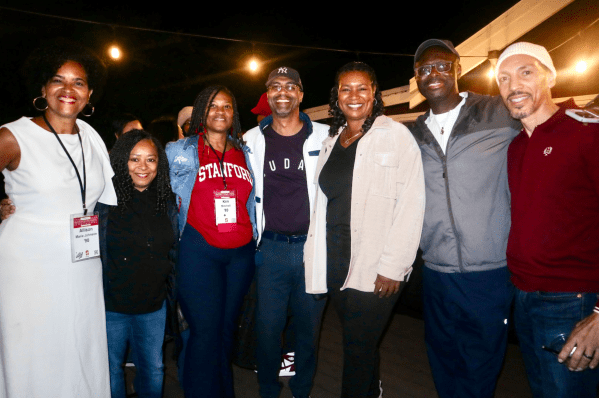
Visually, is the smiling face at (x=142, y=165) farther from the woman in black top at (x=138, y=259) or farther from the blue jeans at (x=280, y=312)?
the blue jeans at (x=280, y=312)

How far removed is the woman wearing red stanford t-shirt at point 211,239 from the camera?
2.27 metres

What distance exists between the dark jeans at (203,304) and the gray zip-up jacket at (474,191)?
1.34 meters

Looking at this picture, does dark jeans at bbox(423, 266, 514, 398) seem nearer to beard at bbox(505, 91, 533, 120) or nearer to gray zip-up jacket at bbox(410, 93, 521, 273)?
gray zip-up jacket at bbox(410, 93, 521, 273)

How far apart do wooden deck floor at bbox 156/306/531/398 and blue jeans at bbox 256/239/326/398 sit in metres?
0.42

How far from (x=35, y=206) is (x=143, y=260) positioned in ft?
2.01

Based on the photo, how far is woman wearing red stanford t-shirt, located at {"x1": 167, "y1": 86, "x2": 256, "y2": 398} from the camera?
2266 millimetres

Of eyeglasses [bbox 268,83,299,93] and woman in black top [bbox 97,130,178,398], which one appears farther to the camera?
eyeglasses [bbox 268,83,299,93]

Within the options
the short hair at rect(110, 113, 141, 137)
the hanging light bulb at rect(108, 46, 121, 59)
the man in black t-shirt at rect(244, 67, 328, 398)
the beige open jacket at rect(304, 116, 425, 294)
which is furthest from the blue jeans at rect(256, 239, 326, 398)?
the hanging light bulb at rect(108, 46, 121, 59)

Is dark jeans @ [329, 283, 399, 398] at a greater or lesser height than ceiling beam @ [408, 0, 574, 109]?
lesser

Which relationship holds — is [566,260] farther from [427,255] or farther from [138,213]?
[138,213]

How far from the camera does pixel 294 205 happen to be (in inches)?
100

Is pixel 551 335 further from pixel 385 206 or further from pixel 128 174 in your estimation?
pixel 128 174

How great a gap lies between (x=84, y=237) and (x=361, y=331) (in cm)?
164

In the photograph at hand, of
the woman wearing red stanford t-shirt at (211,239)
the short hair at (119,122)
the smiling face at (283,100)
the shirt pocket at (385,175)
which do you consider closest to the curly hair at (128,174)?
the woman wearing red stanford t-shirt at (211,239)
